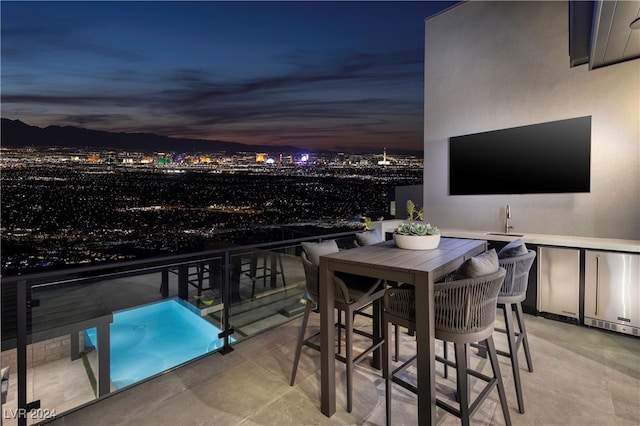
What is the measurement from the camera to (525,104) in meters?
3.84

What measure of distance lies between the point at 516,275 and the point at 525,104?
272 centimetres

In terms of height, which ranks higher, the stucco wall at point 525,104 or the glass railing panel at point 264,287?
the stucco wall at point 525,104

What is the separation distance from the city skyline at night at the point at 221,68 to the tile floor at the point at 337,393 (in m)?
5.90

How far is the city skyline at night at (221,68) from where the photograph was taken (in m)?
7.77

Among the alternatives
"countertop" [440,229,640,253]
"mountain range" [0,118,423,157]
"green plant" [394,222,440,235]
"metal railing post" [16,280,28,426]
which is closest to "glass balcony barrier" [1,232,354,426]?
"metal railing post" [16,280,28,426]

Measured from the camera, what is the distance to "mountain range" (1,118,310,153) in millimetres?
7368

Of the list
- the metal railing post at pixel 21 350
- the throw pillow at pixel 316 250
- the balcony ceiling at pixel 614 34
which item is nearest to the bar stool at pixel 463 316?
the throw pillow at pixel 316 250

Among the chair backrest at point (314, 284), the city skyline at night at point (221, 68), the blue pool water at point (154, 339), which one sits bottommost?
the blue pool water at point (154, 339)

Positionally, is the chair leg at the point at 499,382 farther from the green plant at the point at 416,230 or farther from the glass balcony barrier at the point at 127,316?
the glass balcony barrier at the point at 127,316

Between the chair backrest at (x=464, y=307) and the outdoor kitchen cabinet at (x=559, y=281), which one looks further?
the outdoor kitchen cabinet at (x=559, y=281)

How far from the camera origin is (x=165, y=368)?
8.02ft

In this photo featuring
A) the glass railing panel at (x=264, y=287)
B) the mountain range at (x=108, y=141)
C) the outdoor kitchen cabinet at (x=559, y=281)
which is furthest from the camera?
the mountain range at (x=108, y=141)

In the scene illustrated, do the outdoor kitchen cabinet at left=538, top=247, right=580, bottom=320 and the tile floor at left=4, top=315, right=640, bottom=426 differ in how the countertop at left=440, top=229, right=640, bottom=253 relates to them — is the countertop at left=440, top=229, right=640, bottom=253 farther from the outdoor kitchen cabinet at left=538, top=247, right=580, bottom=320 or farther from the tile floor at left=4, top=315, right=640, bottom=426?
the tile floor at left=4, top=315, right=640, bottom=426

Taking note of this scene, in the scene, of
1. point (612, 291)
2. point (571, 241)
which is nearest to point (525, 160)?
point (571, 241)
